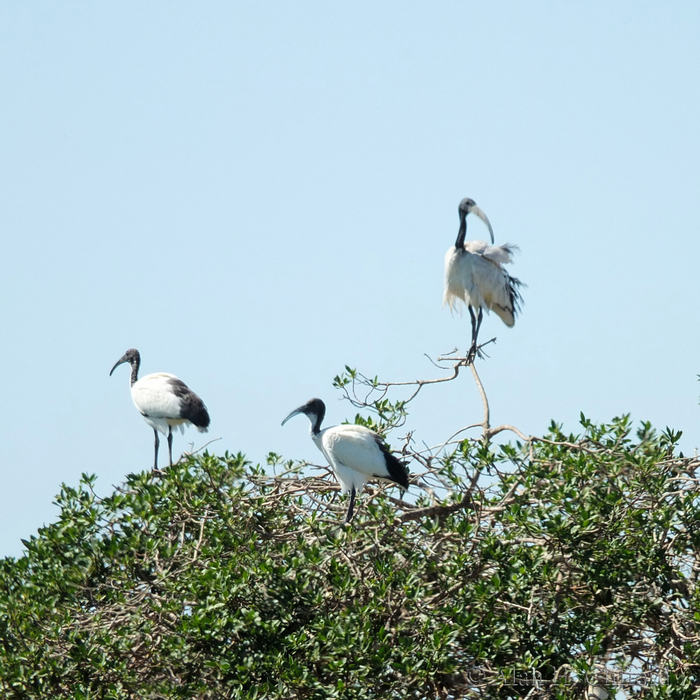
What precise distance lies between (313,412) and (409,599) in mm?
3205

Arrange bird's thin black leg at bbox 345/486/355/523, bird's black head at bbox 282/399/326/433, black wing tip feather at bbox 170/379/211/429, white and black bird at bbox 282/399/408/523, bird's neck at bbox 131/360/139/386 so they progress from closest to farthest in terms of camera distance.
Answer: bird's thin black leg at bbox 345/486/355/523, white and black bird at bbox 282/399/408/523, bird's black head at bbox 282/399/326/433, black wing tip feather at bbox 170/379/211/429, bird's neck at bbox 131/360/139/386

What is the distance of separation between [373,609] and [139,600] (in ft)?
5.02

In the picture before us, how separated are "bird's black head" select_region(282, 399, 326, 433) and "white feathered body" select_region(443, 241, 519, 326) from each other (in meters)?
2.48

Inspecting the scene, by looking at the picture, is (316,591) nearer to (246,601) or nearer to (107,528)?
(246,601)

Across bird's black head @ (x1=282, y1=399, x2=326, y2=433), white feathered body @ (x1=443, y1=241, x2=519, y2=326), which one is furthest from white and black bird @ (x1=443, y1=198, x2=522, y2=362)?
bird's black head @ (x1=282, y1=399, x2=326, y2=433)

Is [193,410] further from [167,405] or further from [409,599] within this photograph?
[409,599]

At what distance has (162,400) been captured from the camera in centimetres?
1146

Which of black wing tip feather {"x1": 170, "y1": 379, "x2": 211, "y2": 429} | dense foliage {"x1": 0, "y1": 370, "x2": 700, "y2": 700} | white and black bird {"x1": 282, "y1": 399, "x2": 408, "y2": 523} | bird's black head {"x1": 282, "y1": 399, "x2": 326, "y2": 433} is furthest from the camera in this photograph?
black wing tip feather {"x1": 170, "y1": 379, "x2": 211, "y2": 429}

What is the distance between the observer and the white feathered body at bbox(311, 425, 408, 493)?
8.34 metres

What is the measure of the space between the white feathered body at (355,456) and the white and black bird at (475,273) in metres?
2.79

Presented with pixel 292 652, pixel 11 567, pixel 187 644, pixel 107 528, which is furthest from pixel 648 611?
pixel 11 567

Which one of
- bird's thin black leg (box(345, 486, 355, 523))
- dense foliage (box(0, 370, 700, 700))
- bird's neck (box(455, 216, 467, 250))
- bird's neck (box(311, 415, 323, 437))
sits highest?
bird's neck (box(455, 216, 467, 250))

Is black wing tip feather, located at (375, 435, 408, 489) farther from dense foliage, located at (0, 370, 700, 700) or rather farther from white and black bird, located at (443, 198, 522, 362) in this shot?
white and black bird, located at (443, 198, 522, 362)

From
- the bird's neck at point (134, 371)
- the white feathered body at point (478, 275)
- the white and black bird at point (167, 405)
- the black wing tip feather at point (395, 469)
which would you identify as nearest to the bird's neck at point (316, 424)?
the black wing tip feather at point (395, 469)
